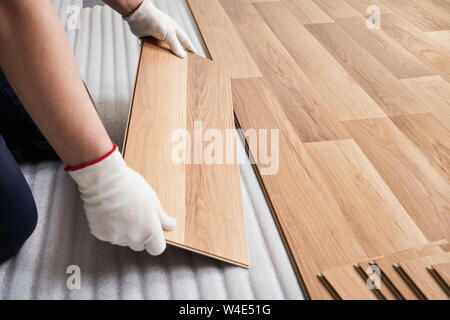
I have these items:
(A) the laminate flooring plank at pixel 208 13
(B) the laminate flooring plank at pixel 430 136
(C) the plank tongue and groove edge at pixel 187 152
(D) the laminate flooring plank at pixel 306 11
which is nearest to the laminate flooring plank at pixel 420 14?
(D) the laminate flooring plank at pixel 306 11

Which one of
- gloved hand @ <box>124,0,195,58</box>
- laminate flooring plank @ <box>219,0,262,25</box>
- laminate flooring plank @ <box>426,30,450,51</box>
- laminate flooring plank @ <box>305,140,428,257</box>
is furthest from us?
laminate flooring plank @ <box>219,0,262,25</box>

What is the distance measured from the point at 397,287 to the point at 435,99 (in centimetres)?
105

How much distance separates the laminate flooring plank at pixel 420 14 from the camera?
7.37 ft

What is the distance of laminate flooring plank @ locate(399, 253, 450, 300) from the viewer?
0.87 metres

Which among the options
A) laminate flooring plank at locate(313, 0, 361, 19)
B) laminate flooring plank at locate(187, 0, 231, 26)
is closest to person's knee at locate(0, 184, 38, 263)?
laminate flooring plank at locate(187, 0, 231, 26)

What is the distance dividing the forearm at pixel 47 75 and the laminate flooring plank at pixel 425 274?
0.77 m

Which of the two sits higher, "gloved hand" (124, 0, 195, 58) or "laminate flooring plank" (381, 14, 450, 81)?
"gloved hand" (124, 0, 195, 58)

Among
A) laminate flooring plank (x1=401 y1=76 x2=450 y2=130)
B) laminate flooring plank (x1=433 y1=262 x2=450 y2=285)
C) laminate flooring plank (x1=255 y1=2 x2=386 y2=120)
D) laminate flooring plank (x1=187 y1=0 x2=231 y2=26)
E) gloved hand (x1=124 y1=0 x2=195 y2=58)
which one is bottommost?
laminate flooring plank (x1=433 y1=262 x2=450 y2=285)

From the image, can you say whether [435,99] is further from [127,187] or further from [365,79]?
[127,187]

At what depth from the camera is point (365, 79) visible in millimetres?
1766

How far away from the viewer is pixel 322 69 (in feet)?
6.06

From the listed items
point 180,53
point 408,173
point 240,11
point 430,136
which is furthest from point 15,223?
point 240,11

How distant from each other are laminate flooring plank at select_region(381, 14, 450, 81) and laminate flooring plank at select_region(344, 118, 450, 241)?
61 centimetres

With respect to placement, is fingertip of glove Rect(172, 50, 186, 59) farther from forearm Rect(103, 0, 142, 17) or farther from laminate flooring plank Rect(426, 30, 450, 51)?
laminate flooring plank Rect(426, 30, 450, 51)
